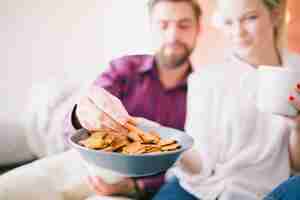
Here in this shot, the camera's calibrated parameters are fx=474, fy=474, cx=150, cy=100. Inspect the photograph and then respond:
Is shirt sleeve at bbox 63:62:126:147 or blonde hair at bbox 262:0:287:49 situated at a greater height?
blonde hair at bbox 262:0:287:49

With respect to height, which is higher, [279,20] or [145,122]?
[279,20]

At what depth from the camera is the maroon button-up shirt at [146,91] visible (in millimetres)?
975

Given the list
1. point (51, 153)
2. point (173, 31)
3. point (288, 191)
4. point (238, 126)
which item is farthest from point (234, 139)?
point (51, 153)

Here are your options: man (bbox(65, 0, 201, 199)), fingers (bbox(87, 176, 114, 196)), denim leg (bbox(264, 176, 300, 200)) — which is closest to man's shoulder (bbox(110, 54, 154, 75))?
man (bbox(65, 0, 201, 199))

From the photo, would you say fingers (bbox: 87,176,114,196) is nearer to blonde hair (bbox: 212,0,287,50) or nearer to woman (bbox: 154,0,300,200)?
woman (bbox: 154,0,300,200)

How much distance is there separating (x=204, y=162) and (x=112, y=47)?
0.30 m

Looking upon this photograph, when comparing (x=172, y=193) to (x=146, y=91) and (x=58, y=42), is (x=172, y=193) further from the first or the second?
(x=58, y=42)

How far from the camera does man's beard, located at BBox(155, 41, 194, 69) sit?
3.18 ft

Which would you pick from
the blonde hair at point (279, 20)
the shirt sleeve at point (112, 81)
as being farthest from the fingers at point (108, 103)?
the blonde hair at point (279, 20)

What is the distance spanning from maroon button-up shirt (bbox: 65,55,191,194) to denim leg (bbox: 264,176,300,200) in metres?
0.22

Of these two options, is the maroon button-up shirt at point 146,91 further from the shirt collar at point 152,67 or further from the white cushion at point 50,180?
the white cushion at point 50,180

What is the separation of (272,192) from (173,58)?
33 cm

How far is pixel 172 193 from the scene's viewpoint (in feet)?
3.20

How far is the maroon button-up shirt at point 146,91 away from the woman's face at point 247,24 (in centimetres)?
14
